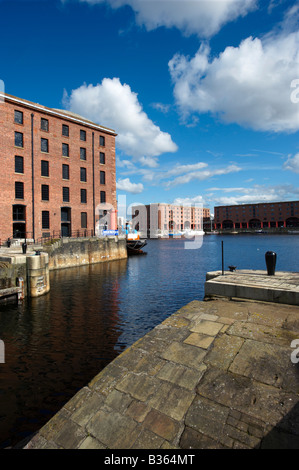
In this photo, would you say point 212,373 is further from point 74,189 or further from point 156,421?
point 74,189

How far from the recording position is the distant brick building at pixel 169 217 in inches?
5807

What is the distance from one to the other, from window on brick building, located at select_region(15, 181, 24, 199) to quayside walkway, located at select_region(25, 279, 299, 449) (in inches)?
1121

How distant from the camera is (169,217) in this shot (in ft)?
502

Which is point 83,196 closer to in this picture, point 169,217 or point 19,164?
point 19,164

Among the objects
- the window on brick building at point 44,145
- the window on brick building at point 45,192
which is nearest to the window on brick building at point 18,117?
the window on brick building at point 44,145

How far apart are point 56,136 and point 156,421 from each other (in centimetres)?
3500

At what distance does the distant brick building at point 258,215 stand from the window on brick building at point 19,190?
135 meters

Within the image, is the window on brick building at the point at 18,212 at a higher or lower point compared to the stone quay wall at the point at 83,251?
higher

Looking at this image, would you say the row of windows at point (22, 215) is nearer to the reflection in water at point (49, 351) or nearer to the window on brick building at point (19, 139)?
the window on brick building at point (19, 139)

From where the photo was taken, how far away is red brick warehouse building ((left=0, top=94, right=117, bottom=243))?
27641 mm

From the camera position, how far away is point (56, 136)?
3216cm
